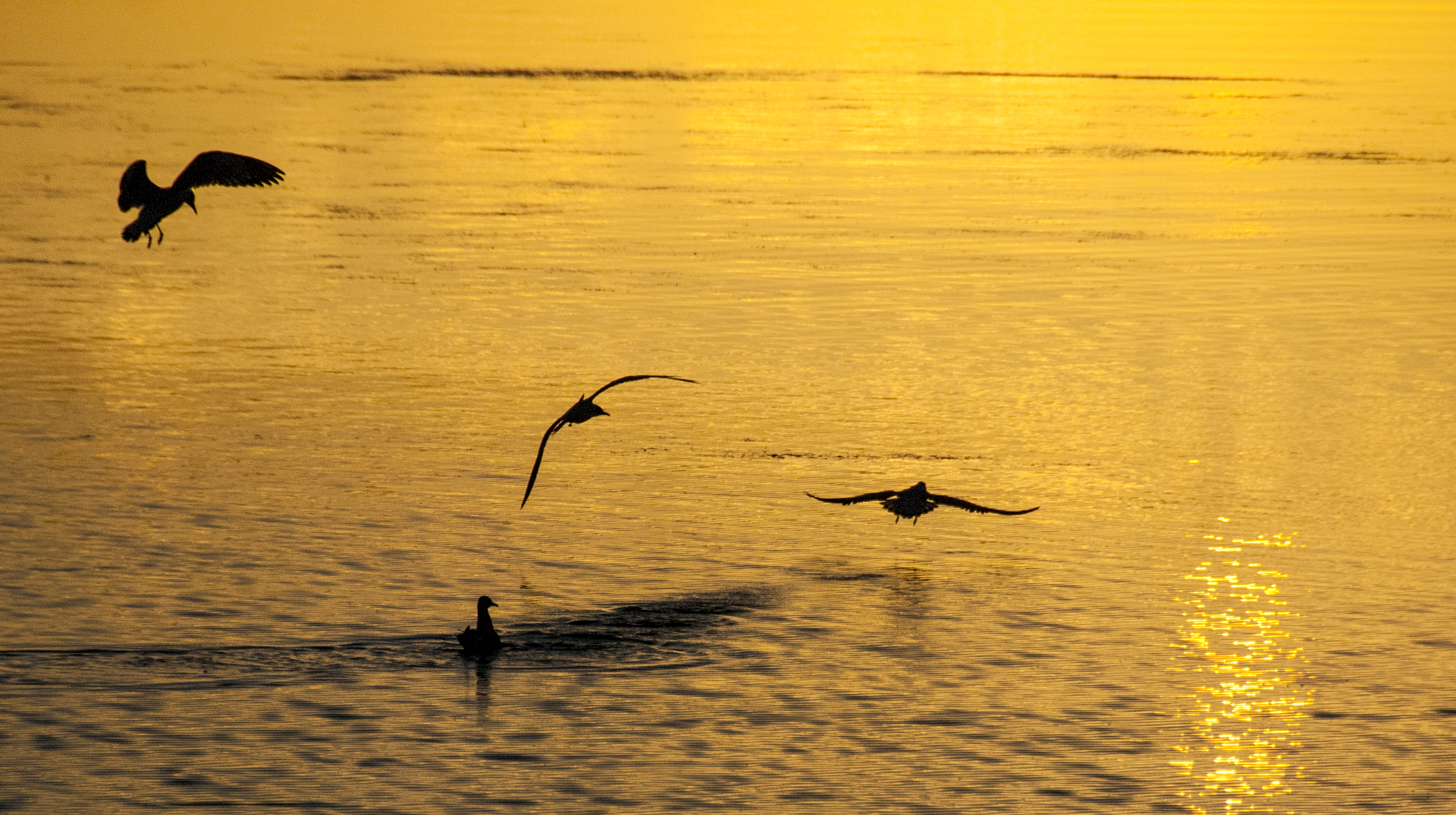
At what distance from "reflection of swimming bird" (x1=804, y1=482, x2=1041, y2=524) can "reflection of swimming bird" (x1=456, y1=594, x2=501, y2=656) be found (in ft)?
11.8

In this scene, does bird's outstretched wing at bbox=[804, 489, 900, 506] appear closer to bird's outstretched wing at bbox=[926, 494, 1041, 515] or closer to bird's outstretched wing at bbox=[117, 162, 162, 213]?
bird's outstretched wing at bbox=[926, 494, 1041, 515]

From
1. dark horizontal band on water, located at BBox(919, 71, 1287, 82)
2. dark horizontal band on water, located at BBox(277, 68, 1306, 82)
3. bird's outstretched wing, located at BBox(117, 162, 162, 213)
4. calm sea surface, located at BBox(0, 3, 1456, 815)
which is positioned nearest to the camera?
calm sea surface, located at BBox(0, 3, 1456, 815)

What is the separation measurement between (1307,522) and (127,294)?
16.3 metres

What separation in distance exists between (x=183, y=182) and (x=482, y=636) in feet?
13.7

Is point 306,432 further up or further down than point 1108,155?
further down

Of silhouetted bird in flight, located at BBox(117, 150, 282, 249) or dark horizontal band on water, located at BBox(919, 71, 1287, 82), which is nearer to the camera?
silhouetted bird in flight, located at BBox(117, 150, 282, 249)

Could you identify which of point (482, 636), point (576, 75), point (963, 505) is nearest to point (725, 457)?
point (963, 505)

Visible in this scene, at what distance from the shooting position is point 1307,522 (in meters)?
18.8

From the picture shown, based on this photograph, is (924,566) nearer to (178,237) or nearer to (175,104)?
(178,237)

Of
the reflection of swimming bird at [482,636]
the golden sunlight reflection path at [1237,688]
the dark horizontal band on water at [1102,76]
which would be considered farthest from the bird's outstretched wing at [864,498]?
the dark horizontal band on water at [1102,76]

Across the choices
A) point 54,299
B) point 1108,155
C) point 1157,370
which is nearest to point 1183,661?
point 1157,370

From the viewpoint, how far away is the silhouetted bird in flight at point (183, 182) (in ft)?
48.2

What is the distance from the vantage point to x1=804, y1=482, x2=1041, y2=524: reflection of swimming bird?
57.5ft

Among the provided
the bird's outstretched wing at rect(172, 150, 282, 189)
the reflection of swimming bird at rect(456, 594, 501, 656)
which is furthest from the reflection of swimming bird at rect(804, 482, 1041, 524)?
the bird's outstretched wing at rect(172, 150, 282, 189)
